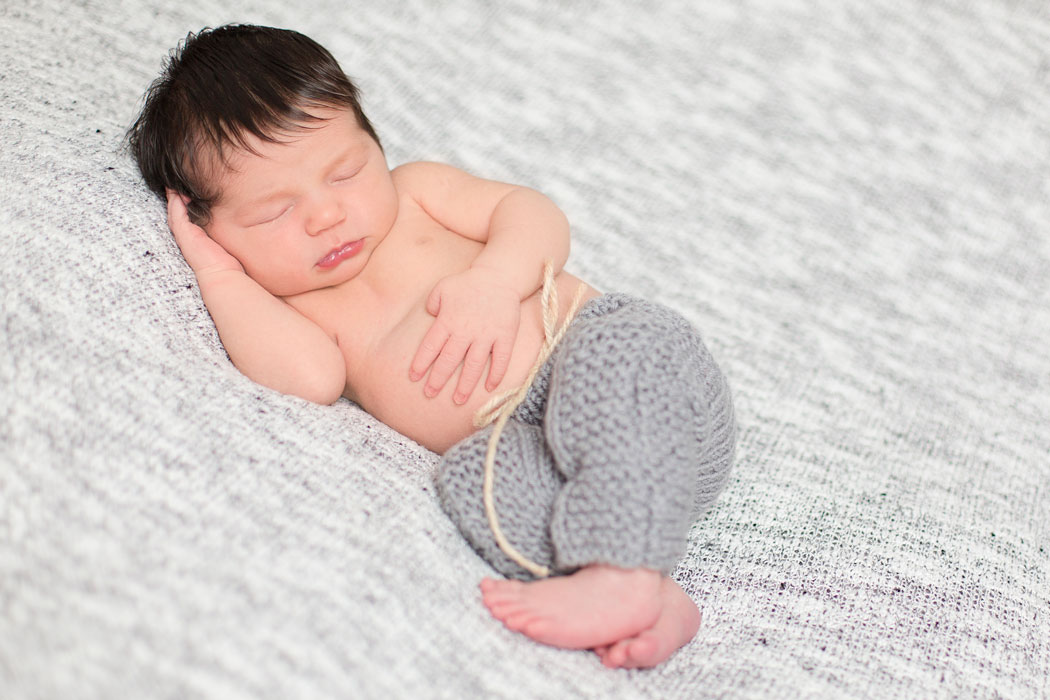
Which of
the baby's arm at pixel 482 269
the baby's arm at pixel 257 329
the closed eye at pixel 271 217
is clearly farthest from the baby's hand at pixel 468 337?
the closed eye at pixel 271 217

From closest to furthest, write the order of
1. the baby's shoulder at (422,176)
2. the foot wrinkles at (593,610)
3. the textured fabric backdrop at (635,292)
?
1. the textured fabric backdrop at (635,292)
2. the foot wrinkles at (593,610)
3. the baby's shoulder at (422,176)

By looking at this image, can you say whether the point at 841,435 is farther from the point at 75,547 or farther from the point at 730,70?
the point at 75,547

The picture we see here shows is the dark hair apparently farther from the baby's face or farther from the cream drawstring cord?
the cream drawstring cord

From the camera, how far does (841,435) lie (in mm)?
1249

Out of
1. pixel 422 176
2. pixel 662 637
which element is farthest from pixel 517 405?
pixel 422 176

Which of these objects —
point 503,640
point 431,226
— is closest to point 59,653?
point 503,640

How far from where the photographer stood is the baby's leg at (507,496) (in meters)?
0.89

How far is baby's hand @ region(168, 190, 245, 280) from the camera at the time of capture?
1.06 metres

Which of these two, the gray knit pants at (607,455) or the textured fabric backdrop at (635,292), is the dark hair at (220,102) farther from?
the gray knit pants at (607,455)

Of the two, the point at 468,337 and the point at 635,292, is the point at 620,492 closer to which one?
the point at 468,337

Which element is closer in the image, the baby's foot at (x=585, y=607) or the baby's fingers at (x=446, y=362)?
the baby's foot at (x=585, y=607)

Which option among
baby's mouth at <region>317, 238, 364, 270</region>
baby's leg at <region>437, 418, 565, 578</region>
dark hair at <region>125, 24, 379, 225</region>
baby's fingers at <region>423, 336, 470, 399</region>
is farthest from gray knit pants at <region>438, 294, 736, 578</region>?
dark hair at <region>125, 24, 379, 225</region>

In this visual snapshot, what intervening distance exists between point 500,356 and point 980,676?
0.63m

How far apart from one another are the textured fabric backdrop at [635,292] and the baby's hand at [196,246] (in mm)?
20
